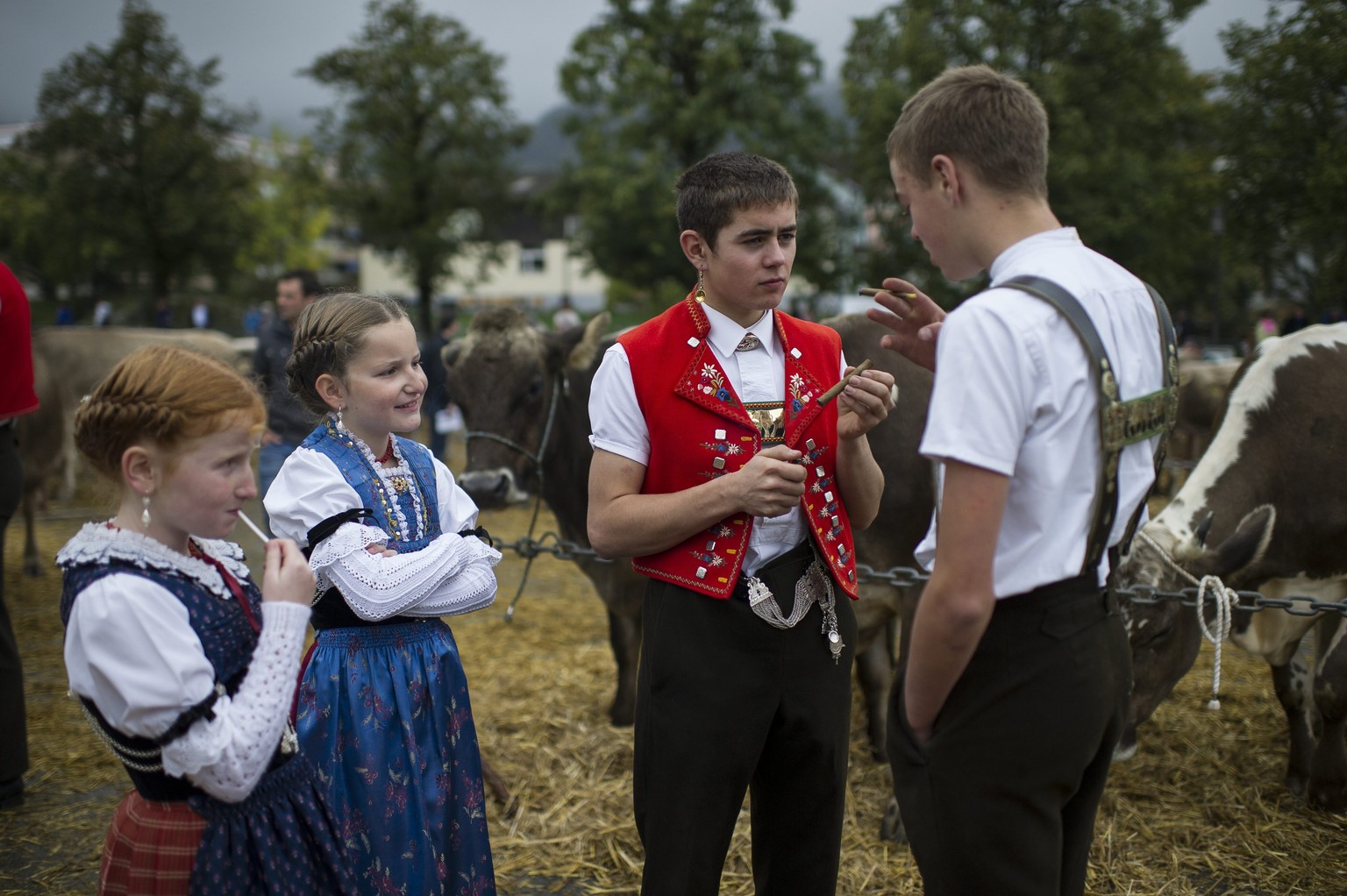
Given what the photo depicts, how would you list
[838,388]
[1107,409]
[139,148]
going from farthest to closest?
[139,148] < [838,388] < [1107,409]

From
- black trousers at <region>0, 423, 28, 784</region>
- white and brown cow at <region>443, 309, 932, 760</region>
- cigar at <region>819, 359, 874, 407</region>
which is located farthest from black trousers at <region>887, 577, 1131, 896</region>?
black trousers at <region>0, 423, 28, 784</region>

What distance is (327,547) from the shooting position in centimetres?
219

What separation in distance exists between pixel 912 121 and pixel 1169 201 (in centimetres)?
1253

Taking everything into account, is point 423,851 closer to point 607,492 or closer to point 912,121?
point 607,492

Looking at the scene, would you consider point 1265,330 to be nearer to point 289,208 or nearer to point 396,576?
point 396,576

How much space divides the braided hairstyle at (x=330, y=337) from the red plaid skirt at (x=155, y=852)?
101 centimetres

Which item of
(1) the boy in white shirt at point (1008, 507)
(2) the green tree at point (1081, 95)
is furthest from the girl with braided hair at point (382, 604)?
(2) the green tree at point (1081, 95)

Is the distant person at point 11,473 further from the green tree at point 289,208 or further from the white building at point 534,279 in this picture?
the white building at point 534,279

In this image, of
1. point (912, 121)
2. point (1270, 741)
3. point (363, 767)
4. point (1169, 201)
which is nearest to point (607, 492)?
point (363, 767)

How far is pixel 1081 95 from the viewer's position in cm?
1738

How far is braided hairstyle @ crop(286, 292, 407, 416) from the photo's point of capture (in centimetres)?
239

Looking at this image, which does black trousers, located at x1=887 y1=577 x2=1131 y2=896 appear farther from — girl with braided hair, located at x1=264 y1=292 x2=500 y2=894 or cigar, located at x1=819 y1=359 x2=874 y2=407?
girl with braided hair, located at x1=264 y1=292 x2=500 y2=894

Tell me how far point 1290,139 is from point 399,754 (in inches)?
407

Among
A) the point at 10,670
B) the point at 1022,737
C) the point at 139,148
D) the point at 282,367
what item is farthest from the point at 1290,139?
the point at 139,148
